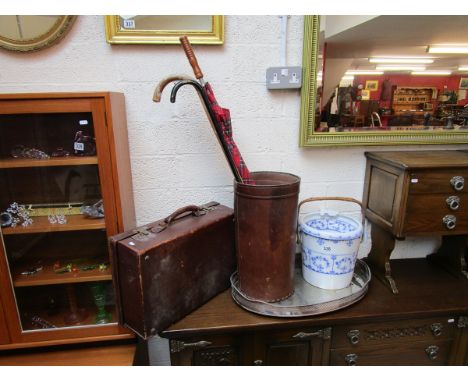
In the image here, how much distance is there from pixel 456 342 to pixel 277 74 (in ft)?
4.12

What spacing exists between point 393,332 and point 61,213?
52.6 inches

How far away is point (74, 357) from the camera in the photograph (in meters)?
1.17

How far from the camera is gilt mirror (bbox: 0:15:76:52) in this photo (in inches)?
45.1

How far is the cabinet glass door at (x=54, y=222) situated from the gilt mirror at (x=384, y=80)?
885 millimetres

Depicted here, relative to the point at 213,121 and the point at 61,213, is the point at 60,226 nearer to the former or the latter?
the point at 61,213

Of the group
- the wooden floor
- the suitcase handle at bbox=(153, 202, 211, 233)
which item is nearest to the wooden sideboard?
the wooden floor

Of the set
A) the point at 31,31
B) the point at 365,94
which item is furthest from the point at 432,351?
the point at 31,31

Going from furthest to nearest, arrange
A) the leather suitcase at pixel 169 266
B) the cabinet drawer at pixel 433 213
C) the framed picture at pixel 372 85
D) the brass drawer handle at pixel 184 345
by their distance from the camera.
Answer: the framed picture at pixel 372 85 < the cabinet drawer at pixel 433 213 < the brass drawer handle at pixel 184 345 < the leather suitcase at pixel 169 266

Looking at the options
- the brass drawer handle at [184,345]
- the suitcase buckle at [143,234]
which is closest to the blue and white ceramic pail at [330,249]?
the brass drawer handle at [184,345]

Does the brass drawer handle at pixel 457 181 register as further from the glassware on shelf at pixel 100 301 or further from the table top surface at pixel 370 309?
the glassware on shelf at pixel 100 301

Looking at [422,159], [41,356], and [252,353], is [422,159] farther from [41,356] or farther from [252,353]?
[41,356]

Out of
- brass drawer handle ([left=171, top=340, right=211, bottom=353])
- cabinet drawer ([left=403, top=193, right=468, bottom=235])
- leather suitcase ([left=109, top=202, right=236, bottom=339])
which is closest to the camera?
leather suitcase ([left=109, top=202, right=236, bottom=339])

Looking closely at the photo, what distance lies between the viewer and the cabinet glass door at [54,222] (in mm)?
1121

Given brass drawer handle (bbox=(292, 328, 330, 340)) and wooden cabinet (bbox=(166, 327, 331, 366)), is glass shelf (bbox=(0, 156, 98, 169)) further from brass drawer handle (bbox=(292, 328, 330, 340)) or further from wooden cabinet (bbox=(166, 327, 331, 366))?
brass drawer handle (bbox=(292, 328, 330, 340))
